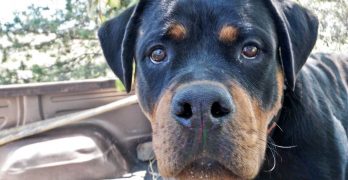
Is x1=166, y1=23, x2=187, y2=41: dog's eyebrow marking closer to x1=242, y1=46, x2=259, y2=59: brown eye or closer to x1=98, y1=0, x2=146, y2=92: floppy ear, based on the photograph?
x1=242, y1=46, x2=259, y2=59: brown eye

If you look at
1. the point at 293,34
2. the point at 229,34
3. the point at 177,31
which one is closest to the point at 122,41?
the point at 177,31

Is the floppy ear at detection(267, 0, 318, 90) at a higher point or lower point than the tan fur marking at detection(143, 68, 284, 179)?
higher

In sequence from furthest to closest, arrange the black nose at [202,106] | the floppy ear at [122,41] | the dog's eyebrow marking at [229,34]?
the floppy ear at [122,41], the dog's eyebrow marking at [229,34], the black nose at [202,106]

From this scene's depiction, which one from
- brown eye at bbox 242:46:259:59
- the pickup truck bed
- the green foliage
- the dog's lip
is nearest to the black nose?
the dog's lip

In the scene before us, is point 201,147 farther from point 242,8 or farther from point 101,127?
point 101,127

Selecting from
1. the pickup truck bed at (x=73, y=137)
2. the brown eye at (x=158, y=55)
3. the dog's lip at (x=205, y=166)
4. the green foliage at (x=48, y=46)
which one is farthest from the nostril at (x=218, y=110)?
the green foliage at (x=48, y=46)

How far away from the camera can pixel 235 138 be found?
2467mm

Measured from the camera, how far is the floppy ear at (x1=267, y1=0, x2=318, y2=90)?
117 inches

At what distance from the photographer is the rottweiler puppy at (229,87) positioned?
2439mm

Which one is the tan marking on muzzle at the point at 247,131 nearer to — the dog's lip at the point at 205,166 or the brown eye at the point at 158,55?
the dog's lip at the point at 205,166

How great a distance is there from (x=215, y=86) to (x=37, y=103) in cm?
310

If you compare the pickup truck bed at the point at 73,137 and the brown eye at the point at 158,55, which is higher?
the brown eye at the point at 158,55

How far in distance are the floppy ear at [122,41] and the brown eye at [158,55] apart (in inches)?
13.5

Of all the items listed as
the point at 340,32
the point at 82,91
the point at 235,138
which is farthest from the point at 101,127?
the point at 340,32
